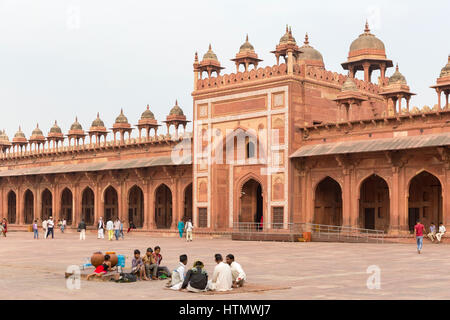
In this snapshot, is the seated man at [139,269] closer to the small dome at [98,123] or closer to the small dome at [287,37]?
the small dome at [287,37]

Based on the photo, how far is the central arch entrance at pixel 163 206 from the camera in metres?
44.5

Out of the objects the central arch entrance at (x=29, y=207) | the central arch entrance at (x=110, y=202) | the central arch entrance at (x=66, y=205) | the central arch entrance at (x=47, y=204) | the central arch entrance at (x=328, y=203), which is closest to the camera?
the central arch entrance at (x=328, y=203)

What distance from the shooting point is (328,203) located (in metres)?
33.9

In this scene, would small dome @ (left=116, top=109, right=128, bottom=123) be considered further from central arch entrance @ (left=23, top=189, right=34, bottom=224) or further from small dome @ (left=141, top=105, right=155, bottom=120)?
central arch entrance @ (left=23, top=189, right=34, bottom=224)

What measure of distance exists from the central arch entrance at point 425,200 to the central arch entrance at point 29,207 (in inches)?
1307

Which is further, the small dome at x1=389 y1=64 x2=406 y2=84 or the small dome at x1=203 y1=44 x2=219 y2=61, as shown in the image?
the small dome at x1=203 y1=44 x2=219 y2=61

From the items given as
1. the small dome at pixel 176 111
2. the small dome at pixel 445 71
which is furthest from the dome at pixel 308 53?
the small dome at pixel 445 71

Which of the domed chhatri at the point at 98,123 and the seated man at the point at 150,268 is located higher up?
the domed chhatri at the point at 98,123

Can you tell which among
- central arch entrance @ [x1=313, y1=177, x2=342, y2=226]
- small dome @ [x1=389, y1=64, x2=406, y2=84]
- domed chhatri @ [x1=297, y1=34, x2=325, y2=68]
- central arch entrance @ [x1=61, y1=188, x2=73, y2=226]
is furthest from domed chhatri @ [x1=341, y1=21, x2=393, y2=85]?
central arch entrance @ [x1=61, y1=188, x2=73, y2=226]

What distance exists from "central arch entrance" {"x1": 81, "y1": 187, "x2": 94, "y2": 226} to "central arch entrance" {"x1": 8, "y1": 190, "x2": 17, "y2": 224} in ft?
27.5

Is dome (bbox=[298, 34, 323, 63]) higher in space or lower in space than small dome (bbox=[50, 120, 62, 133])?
higher

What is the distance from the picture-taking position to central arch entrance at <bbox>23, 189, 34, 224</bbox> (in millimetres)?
54781

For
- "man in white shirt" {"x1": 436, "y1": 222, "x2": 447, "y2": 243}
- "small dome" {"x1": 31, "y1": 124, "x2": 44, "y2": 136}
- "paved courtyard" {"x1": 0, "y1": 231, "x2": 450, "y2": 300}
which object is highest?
"small dome" {"x1": 31, "y1": 124, "x2": 44, "y2": 136}

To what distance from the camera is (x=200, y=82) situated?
122 ft
